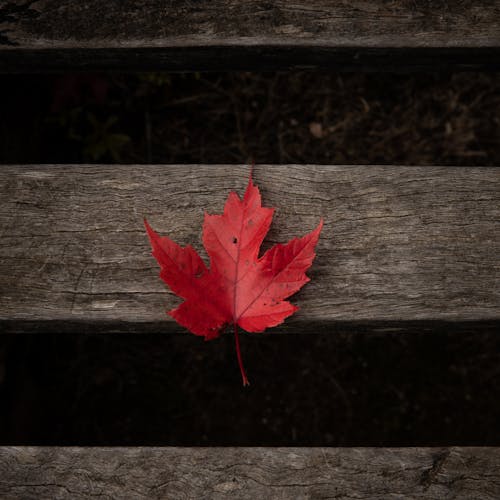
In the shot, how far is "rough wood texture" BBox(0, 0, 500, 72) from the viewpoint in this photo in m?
1.22

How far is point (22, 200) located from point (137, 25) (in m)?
0.55

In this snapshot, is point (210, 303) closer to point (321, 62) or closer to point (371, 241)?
point (371, 241)

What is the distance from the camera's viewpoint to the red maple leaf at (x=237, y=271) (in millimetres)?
1063

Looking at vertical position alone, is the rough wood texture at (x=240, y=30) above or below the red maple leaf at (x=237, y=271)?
above

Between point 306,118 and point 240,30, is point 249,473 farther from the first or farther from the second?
point 306,118

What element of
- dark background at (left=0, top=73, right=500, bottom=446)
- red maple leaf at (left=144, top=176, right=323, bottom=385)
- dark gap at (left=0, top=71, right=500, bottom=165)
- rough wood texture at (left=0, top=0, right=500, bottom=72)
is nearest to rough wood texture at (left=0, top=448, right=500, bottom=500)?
red maple leaf at (left=144, top=176, right=323, bottom=385)

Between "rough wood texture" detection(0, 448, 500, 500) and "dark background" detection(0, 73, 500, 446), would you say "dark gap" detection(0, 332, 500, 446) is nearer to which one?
"dark background" detection(0, 73, 500, 446)

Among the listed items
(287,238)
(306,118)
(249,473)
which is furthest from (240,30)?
(249,473)

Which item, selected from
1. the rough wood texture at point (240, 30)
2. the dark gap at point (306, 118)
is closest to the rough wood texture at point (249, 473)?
the rough wood texture at point (240, 30)

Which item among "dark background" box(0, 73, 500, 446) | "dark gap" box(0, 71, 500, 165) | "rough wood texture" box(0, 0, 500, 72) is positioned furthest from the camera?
"dark gap" box(0, 71, 500, 165)

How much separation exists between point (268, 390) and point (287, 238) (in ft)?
3.16

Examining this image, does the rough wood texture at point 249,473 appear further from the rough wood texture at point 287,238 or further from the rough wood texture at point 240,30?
the rough wood texture at point 240,30

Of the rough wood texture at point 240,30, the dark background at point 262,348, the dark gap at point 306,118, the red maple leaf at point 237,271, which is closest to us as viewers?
the red maple leaf at point 237,271

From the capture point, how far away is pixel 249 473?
1.12 metres
